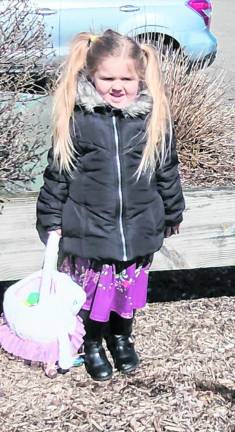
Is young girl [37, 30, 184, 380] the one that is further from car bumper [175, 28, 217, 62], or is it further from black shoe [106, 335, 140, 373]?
car bumper [175, 28, 217, 62]

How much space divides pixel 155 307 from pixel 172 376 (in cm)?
64

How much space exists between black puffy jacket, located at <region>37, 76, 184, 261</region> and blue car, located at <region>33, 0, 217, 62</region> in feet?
17.0

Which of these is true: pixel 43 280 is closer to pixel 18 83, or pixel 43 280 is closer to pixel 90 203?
pixel 90 203

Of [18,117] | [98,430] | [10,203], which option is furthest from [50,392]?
[18,117]

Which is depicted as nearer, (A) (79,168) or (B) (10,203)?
(A) (79,168)

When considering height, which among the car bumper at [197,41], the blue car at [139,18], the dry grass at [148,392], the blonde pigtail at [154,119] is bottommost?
the car bumper at [197,41]

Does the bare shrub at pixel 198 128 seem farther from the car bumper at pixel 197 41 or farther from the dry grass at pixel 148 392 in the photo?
the car bumper at pixel 197 41

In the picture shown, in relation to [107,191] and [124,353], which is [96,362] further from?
[107,191]

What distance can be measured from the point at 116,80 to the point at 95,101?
4.3 inches

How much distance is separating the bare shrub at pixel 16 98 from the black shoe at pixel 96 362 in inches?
38.7

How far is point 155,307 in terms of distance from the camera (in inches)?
151

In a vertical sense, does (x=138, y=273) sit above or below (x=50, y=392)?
above

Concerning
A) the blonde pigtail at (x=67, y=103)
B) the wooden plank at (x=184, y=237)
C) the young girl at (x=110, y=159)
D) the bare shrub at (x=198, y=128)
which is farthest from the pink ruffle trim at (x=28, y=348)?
the bare shrub at (x=198, y=128)

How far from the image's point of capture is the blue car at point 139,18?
8.07m
